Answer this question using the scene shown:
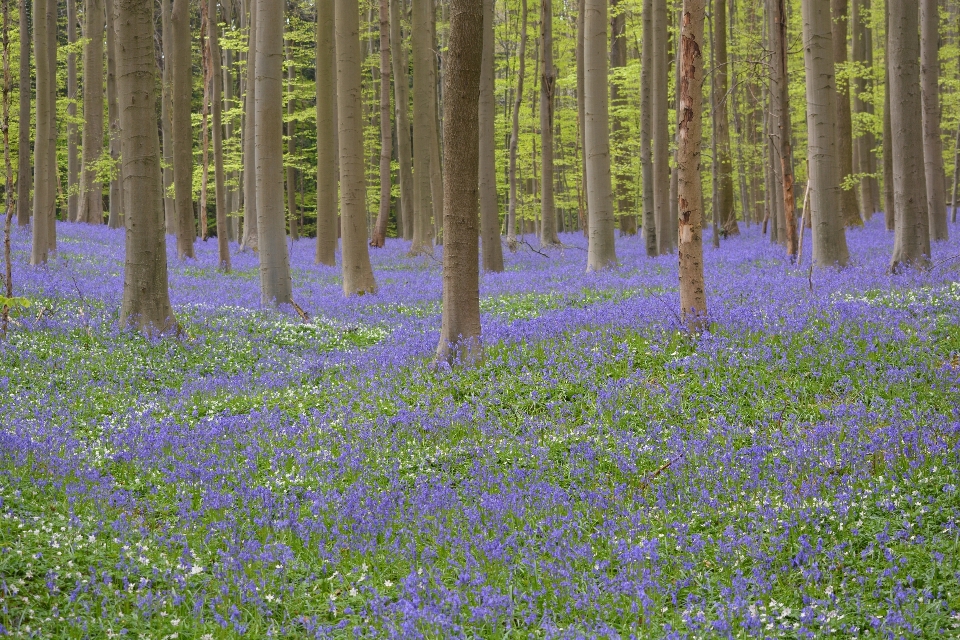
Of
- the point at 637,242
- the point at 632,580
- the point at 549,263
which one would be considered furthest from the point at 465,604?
the point at 637,242

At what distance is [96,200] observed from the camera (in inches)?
1321

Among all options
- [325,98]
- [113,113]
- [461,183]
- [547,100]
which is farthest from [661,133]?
[113,113]

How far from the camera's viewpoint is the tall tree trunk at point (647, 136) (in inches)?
870

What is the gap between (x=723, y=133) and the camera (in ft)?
94.3

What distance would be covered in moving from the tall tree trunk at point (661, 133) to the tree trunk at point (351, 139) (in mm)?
9135

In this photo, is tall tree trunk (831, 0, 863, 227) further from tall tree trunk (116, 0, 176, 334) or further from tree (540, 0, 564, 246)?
tall tree trunk (116, 0, 176, 334)

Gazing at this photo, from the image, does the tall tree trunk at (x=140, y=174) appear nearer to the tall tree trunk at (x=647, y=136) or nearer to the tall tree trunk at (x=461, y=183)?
the tall tree trunk at (x=461, y=183)

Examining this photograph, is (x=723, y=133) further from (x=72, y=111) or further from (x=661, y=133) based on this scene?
(x=72, y=111)

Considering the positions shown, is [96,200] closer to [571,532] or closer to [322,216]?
[322,216]

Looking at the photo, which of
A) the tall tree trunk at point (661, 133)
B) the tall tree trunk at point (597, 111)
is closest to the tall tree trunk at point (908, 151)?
the tall tree trunk at point (597, 111)

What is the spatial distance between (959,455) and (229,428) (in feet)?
21.2

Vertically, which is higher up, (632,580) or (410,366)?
(410,366)

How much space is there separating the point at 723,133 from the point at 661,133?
843cm

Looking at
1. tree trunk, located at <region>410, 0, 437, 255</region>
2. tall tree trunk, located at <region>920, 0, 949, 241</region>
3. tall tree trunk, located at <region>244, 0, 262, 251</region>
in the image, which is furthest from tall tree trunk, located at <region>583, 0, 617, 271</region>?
tall tree trunk, located at <region>244, 0, 262, 251</region>
